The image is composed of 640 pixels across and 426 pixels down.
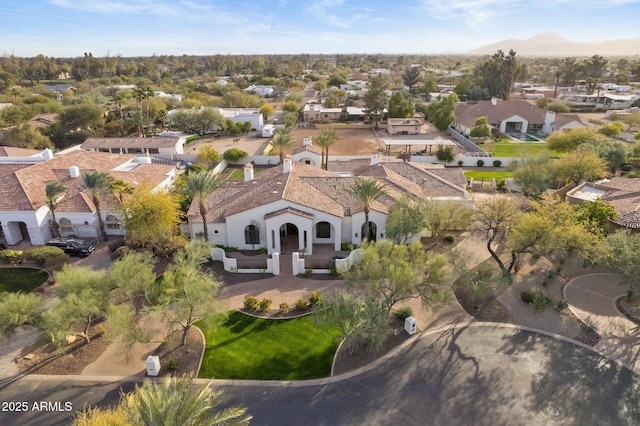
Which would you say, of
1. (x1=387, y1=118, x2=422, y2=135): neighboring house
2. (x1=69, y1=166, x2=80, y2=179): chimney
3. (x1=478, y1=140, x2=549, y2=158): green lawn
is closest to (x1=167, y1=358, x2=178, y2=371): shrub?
(x1=69, y1=166, x2=80, y2=179): chimney

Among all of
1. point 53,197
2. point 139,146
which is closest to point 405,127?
point 139,146

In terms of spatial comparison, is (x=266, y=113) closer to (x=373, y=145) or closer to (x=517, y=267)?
(x=373, y=145)

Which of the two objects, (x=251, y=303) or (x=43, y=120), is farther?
(x=43, y=120)

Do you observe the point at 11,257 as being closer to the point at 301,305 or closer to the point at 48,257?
the point at 48,257

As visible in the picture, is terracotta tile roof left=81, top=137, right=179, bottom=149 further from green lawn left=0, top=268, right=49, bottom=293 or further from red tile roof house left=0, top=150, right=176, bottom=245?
green lawn left=0, top=268, right=49, bottom=293

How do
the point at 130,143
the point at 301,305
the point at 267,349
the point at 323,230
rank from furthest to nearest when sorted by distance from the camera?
the point at 130,143 → the point at 323,230 → the point at 301,305 → the point at 267,349

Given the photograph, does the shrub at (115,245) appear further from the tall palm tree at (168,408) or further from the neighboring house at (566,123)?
the neighboring house at (566,123)

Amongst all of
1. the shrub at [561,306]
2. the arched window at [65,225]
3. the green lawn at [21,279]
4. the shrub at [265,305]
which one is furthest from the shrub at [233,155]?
the shrub at [561,306]
